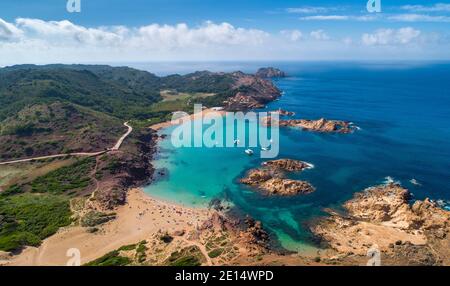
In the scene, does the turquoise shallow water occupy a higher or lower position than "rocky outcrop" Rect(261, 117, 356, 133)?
Result: lower

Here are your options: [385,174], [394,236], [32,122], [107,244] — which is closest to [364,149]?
[385,174]

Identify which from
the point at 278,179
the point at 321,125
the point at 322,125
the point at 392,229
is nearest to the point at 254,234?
the point at 278,179

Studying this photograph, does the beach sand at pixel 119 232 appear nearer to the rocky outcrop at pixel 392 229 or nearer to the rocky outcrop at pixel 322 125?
the rocky outcrop at pixel 392 229

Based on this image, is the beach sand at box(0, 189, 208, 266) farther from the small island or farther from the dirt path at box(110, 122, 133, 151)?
the small island

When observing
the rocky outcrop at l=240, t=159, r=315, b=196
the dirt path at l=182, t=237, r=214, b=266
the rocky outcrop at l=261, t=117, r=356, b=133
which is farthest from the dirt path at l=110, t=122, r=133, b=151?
the dirt path at l=182, t=237, r=214, b=266

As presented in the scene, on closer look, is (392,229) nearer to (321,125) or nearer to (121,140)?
(321,125)
